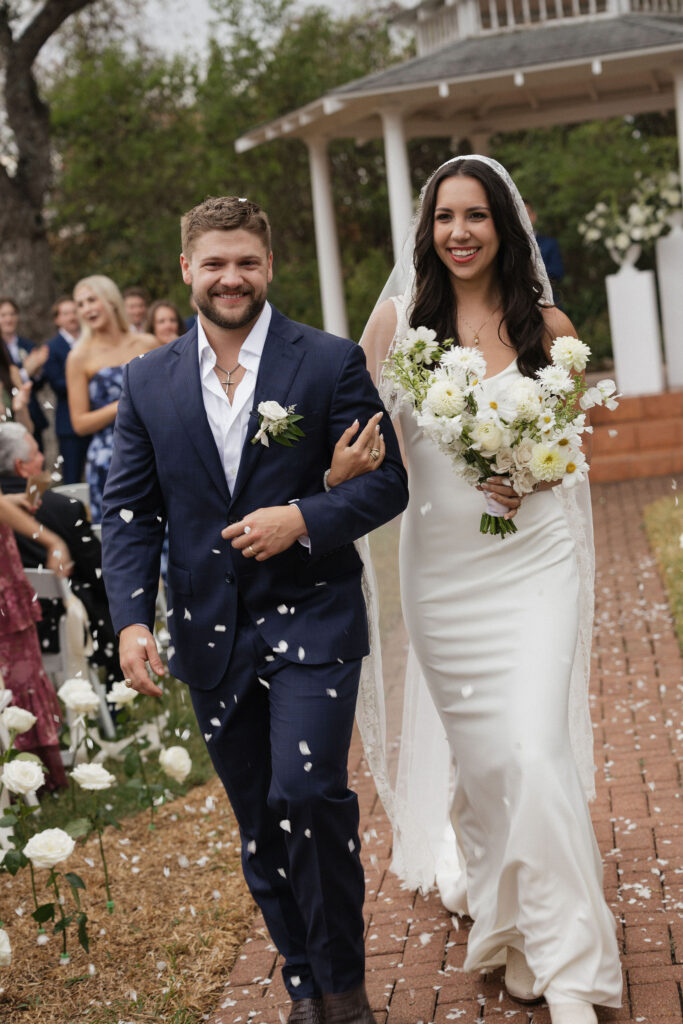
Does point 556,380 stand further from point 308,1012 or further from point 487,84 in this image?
point 487,84

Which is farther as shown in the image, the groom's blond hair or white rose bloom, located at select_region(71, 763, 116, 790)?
white rose bloom, located at select_region(71, 763, 116, 790)

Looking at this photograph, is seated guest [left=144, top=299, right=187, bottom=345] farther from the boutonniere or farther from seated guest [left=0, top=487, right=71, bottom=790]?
the boutonniere

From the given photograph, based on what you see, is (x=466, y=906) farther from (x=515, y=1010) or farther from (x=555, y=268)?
(x=555, y=268)

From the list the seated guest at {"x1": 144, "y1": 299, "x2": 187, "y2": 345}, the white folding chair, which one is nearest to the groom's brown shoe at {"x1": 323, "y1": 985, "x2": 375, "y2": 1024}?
the white folding chair

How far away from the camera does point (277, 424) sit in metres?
3.55

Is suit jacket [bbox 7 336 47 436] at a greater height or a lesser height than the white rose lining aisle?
greater

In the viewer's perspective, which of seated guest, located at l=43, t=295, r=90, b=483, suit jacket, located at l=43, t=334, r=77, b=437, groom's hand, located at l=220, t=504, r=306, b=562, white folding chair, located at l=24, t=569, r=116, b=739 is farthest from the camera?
suit jacket, located at l=43, t=334, r=77, b=437

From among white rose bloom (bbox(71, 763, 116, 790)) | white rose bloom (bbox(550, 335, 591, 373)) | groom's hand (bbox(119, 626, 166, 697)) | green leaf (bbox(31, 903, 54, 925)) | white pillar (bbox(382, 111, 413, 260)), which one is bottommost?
green leaf (bbox(31, 903, 54, 925))

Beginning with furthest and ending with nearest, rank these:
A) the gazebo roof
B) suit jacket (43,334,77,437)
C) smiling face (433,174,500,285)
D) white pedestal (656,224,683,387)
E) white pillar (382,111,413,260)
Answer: white pillar (382,111,413,260) < white pedestal (656,224,683,387) < the gazebo roof < suit jacket (43,334,77,437) < smiling face (433,174,500,285)

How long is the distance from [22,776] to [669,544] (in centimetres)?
725

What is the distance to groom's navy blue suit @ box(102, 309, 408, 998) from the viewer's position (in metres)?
3.58

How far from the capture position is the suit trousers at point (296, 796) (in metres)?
3.55

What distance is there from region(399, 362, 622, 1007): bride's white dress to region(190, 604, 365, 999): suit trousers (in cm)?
47

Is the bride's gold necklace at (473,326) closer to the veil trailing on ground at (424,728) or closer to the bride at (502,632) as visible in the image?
the bride at (502,632)
